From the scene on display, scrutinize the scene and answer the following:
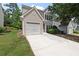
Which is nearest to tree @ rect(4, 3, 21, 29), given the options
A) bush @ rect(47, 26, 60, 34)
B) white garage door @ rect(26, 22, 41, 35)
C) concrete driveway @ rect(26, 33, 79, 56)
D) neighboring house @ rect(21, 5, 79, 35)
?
neighboring house @ rect(21, 5, 79, 35)

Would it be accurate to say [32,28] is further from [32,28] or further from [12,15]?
[12,15]

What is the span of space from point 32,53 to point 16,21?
116 centimetres

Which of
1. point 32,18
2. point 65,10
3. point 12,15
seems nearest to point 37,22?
point 32,18

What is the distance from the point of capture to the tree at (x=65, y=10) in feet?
20.2

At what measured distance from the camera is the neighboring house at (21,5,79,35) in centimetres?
591

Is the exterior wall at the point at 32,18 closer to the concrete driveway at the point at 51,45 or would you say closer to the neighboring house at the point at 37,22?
the neighboring house at the point at 37,22

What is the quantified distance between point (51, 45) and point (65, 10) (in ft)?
4.90

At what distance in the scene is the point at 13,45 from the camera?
18.9 feet

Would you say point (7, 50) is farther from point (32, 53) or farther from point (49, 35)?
point (49, 35)

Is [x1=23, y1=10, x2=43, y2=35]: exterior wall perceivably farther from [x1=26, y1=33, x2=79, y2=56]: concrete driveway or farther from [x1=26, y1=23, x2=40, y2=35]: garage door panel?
[x1=26, y1=33, x2=79, y2=56]: concrete driveway

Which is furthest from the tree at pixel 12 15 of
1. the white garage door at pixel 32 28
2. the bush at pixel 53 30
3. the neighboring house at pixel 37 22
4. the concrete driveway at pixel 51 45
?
the bush at pixel 53 30

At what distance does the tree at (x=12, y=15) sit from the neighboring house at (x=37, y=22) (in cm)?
19

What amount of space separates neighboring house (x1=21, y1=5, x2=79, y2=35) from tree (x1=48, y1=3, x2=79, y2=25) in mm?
181

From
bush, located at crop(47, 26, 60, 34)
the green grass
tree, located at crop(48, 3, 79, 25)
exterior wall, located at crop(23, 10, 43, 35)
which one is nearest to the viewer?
the green grass
